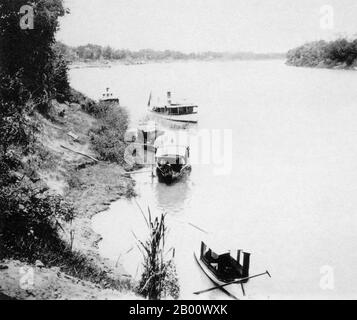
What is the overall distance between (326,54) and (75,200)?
164 ft

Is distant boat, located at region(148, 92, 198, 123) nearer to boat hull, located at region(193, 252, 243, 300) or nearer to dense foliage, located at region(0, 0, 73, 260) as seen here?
dense foliage, located at region(0, 0, 73, 260)

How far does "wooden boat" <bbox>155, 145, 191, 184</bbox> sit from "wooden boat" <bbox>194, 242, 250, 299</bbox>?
7.70 m

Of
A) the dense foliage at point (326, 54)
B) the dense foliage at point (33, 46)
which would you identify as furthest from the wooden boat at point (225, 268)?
the dense foliage at point (326, 54)

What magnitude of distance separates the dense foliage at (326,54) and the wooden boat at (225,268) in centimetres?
3969

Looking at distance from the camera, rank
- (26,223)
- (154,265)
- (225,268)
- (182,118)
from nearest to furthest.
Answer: (154,265) → (26,223) → (225,268) → (182,118)

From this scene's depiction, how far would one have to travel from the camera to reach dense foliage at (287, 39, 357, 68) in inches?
1699

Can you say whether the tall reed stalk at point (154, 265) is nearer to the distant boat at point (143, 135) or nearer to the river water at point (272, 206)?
the river water at point (272, 206)

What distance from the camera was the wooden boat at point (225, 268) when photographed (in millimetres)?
9750

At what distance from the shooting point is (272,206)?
1689 cm

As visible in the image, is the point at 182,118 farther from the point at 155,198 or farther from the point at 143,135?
the point at 155,198

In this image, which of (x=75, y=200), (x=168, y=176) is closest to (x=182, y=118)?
(x=168, y=176)

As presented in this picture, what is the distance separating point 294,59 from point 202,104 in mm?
40494

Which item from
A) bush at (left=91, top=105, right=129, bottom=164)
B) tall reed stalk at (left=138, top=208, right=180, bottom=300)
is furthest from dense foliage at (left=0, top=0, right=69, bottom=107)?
tall reed stalk at (left=138, top=208, right=180, bottom=300)

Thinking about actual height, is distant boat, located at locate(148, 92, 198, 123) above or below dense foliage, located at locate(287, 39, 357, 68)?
below
